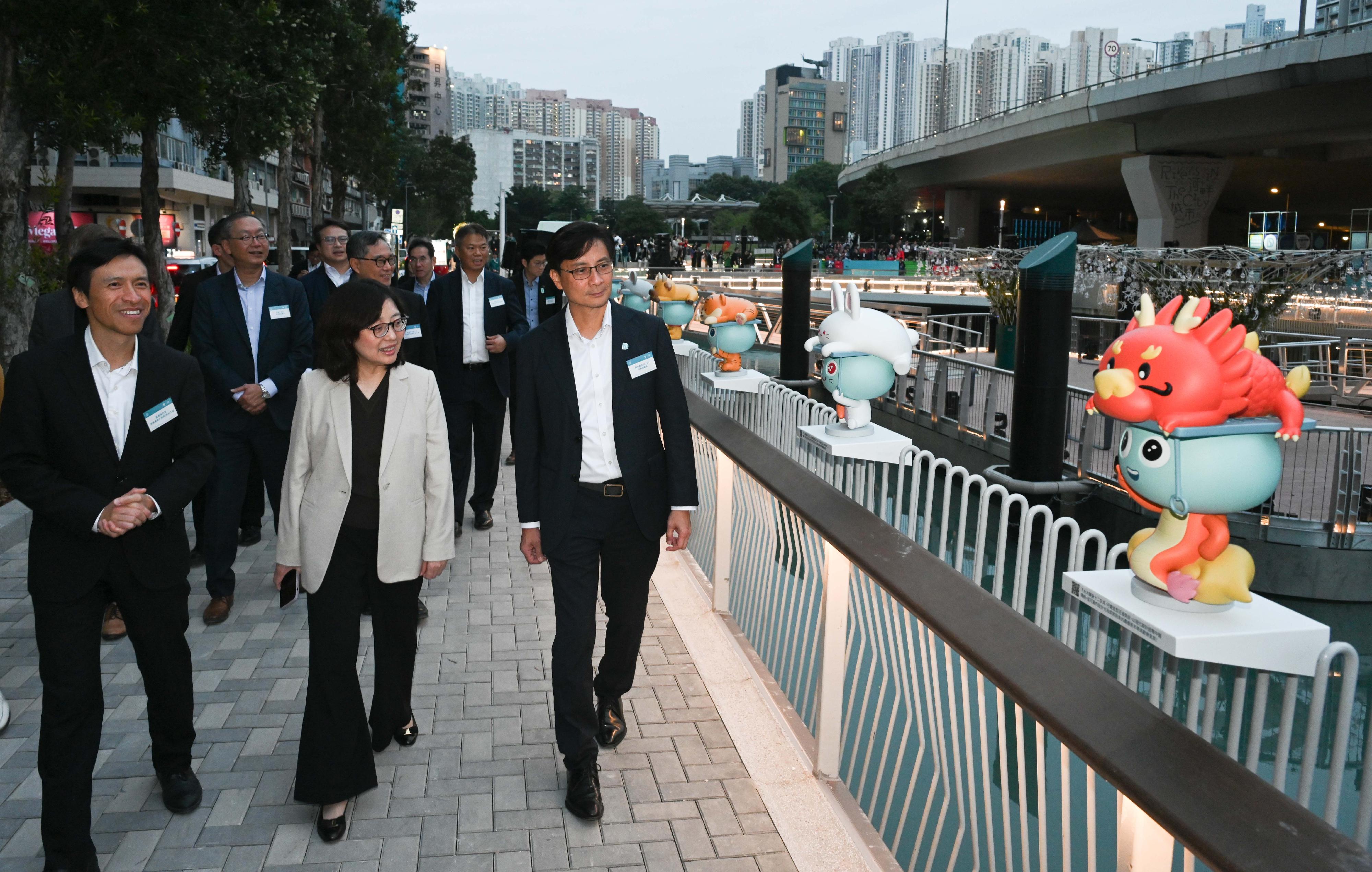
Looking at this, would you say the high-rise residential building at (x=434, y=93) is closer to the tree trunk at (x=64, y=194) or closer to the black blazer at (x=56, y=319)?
the tree trunk at (x=64, y=194)

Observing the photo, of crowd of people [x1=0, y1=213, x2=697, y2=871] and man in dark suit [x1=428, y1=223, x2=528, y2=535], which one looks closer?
crowd of people [x1=0, y1=213, x2=697, y2=871]

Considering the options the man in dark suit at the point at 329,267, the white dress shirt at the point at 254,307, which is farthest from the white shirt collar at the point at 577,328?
the man in dark suit at the point at 329,267

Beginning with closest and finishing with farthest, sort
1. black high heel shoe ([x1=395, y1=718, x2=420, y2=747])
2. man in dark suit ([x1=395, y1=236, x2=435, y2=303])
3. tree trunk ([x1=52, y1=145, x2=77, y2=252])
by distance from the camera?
black high heel shoe ([x1=395, y1=718, x2=420, y2=747]) → man in dark suit ([x1=395, y1=236, x2=435, y2=303]) → tree trunk ([x1=52, y1=145, x2=77, y2=252])

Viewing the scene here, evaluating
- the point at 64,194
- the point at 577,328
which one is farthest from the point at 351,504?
the point at 64,194

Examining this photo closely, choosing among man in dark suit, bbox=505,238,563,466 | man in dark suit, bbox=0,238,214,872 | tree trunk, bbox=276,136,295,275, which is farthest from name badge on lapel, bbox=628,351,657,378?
tree trunk, bbox=276,136,295,275

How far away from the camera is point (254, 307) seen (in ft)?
18.8

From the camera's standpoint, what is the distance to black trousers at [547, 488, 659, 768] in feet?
12.0

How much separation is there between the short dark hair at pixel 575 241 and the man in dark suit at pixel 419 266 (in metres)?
4.32

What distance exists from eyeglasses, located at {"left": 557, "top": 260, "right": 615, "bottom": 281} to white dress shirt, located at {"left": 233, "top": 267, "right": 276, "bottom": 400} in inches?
109

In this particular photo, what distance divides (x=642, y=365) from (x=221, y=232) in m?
3.18

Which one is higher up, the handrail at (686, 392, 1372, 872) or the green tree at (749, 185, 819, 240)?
the green tree at (749, 185, 819, 240)

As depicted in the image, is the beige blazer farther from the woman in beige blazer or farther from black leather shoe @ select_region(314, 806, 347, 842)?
black leather shoe @ select_region(314, 806, 347, 842)

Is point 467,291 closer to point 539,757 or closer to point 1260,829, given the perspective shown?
point 539,757

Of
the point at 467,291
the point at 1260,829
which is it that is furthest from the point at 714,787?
the point at 467,291
